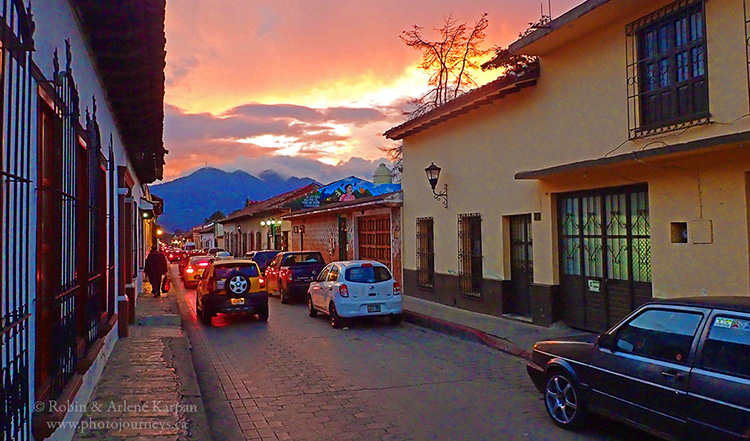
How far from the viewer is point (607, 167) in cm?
934

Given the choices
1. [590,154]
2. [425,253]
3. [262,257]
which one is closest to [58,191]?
[590,154]

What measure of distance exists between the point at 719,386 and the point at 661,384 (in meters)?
0.52

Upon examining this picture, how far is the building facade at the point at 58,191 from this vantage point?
11.9 feet

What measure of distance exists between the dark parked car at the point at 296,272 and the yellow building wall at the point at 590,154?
441cm

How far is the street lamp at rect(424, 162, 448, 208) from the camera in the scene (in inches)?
593

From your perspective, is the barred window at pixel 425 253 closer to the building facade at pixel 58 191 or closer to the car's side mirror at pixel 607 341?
the building facade at pixel 58 191

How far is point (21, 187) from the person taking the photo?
12.0 ft

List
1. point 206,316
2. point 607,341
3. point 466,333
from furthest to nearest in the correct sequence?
point 206,316, point 466,333, point 607,341

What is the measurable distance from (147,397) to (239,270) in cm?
788

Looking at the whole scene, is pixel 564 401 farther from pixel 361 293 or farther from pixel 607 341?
pixel 361 293

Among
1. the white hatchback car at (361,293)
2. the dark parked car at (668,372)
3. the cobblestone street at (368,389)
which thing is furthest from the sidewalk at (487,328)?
the dark parked car at (668,372)

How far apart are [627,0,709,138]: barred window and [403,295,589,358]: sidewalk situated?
3.85 metres

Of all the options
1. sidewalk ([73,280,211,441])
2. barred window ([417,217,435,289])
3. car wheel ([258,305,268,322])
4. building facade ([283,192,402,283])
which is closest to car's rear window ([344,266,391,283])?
car wheel ([258,305,268,322])

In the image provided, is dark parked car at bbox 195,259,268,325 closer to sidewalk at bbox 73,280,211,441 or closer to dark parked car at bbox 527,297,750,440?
sidewalk at bbox 73,280,211,441
